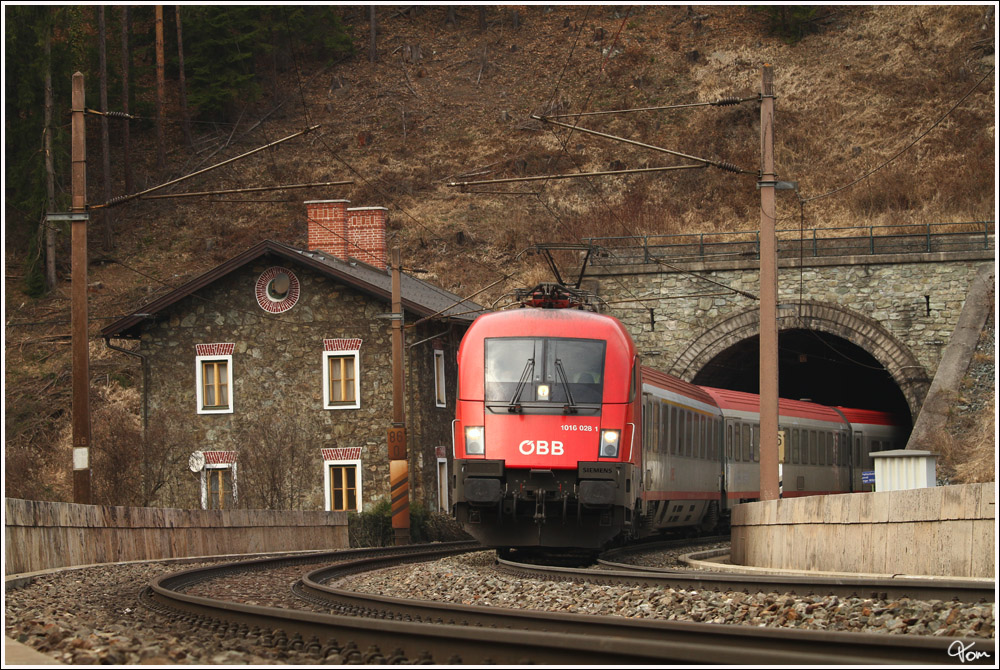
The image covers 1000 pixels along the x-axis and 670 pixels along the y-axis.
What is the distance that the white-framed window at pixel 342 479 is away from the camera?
34062mm

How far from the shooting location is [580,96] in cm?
7881

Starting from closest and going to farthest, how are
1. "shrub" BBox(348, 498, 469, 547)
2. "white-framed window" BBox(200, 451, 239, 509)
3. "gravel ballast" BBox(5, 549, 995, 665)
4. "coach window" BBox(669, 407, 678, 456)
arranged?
"gravel ballast" BBox(5, 549, 995, 665)
"coach window" BBox(669, 407, 678, 456)
"shrub" BBox(348, 498, 469, 547)
"white-framed window" BBox(200, 451, 239, 509)

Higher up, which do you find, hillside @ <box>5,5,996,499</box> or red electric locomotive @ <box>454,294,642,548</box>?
hillside @ <box>5,5,996,499</box>

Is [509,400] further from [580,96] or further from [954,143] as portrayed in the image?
[580,96]

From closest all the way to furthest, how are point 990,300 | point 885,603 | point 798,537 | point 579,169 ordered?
point 885,603 → point 798,537 → point 990,300 → point 579,169

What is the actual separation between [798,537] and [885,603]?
5680mm

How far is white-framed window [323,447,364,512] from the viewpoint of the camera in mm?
34062

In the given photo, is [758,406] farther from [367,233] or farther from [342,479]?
[367,233]

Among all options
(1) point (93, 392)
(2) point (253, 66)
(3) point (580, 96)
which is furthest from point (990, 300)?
(2) point (253, 66)

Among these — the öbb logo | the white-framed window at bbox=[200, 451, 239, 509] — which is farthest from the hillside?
the öbb logo

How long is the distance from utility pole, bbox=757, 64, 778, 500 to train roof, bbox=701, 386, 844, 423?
8.65 meters

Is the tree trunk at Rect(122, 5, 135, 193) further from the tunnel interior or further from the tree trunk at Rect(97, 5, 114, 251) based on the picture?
the tunnel interior

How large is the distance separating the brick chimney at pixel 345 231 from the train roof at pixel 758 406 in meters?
11.9

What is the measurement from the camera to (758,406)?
98.1 feet
